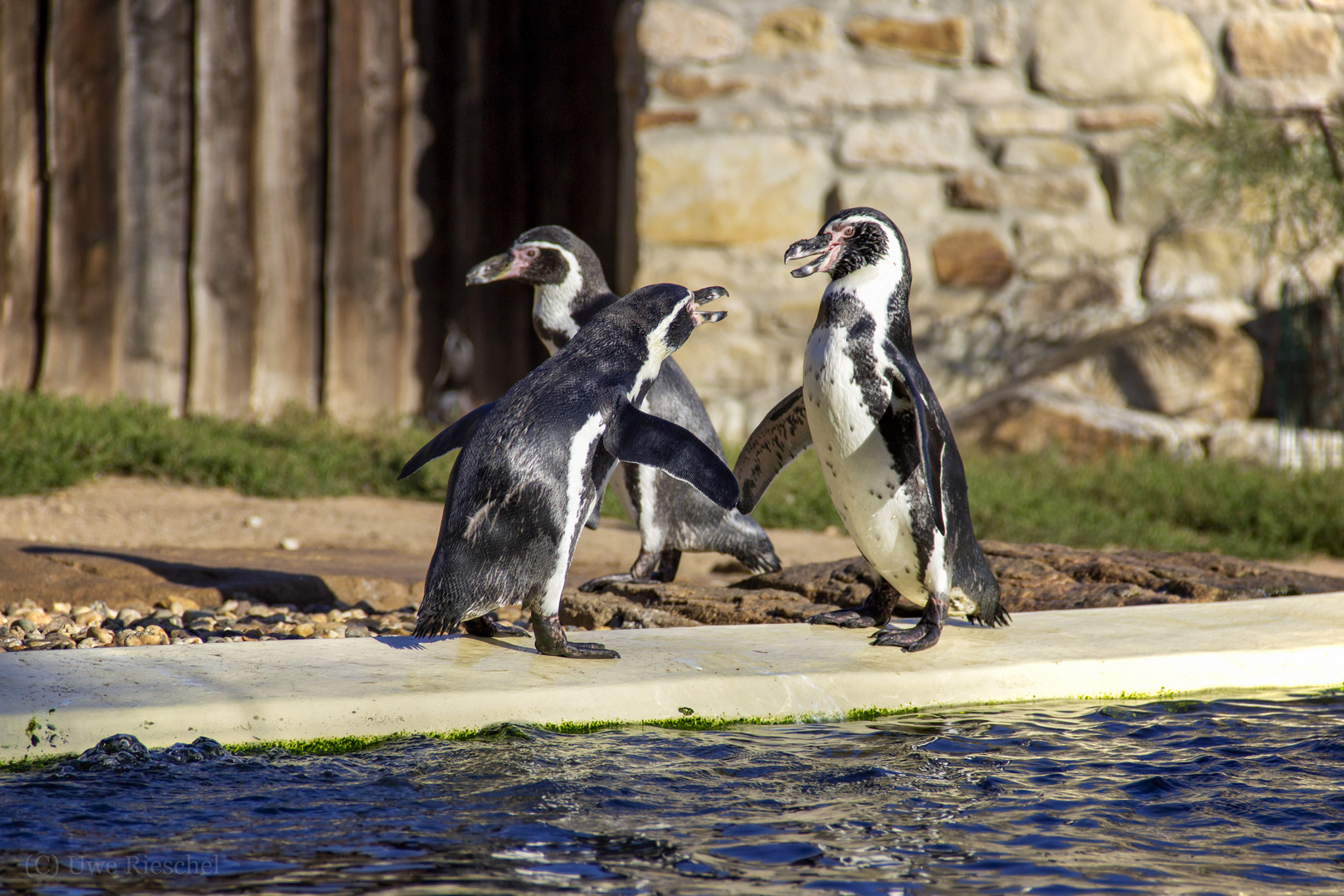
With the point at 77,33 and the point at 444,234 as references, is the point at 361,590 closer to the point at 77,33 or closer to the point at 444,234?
the point at 444,234

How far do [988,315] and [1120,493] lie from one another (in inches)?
58.3

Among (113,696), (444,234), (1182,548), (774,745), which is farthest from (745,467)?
(444,234)

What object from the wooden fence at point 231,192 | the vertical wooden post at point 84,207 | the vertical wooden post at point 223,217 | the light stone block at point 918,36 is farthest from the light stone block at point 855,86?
the vertical wooden post at point 84,207

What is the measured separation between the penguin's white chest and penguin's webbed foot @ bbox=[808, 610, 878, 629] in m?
0.20

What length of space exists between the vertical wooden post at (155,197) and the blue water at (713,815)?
501 cm

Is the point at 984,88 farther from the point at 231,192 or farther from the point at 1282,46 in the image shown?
the point at 231,192

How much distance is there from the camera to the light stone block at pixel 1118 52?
6754mm

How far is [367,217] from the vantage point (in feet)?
22.8

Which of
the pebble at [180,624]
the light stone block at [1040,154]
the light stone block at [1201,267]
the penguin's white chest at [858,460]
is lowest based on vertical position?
the pebble at [180,624]

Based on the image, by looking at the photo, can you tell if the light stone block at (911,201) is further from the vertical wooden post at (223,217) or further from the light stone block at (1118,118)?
the vertical wooden post at (223,217)

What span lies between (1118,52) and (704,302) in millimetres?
4813

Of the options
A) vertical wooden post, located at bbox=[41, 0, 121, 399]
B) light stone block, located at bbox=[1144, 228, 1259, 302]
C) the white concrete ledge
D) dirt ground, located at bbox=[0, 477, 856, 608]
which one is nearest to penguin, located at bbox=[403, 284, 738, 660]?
the white concrete ledge

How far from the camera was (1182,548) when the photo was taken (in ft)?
17.5

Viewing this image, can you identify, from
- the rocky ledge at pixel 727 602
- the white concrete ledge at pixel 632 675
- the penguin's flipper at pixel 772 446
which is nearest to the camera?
the white concrete ledge at pixel 632 675
